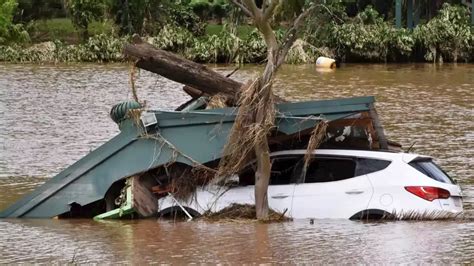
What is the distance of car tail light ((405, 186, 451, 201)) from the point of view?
13.3 meters

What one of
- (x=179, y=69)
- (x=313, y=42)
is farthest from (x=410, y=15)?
(x=179, y=69)

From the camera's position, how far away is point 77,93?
36.0 meters

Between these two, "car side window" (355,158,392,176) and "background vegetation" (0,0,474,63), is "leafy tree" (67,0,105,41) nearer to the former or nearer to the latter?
"background vegetation" (0,0,474,63)

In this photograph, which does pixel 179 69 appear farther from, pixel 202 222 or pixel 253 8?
pixel 202 222

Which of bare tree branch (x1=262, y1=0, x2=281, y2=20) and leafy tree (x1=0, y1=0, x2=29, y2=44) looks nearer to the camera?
bare tree branch (x1=262, y1=0, x2=281, y2=20)

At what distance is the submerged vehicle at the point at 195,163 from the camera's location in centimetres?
1360

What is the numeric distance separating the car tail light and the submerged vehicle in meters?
0.01

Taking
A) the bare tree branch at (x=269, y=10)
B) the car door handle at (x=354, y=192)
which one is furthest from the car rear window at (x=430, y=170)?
the bare tree branch at (x=269, y=10)

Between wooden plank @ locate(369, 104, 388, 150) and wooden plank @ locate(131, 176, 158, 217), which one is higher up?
A: wooden plank @ locate(369, 104, 388, 150)

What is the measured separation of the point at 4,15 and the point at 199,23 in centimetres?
1341

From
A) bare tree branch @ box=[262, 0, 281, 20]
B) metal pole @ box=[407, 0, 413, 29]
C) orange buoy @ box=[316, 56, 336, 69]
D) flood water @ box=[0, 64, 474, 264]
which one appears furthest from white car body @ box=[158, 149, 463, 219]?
metal pole @ box=[407, 0, 413, 29]

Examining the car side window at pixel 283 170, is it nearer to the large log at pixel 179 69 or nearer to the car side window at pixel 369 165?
the car side window at pixel 369 165

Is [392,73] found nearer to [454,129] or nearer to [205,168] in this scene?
[454,129]

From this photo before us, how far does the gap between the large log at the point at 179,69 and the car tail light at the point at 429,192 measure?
3050 mm
